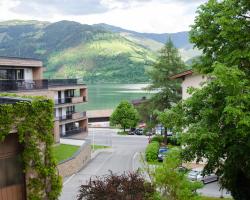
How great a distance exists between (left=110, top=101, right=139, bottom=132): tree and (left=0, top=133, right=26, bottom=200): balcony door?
60715 mm

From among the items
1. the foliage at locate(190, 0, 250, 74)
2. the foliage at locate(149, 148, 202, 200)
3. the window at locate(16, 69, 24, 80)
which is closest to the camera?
the foliage at locate(149, 148, 202, 200)

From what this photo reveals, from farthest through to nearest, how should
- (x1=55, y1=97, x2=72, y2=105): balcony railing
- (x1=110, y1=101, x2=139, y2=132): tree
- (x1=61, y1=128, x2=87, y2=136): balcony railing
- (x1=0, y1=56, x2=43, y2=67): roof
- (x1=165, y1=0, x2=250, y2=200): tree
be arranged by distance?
(x1=110, y1=101, x2=139, y2=132): tree
(x1=61, y1=128, x2=87, y2=136): balcony railing
(x1=55, y1=97, x2=72, y2=105): balcony railing
(x1=0, y1=56, x2=43, y2=67): roof
(x1=165, y1=0, x2=250, y2=200): tree

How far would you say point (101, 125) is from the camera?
88938 millimetres

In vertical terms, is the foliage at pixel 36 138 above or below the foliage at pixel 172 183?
above

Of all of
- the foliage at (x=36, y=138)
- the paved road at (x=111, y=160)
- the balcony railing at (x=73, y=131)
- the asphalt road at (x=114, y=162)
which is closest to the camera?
the foliage at (x=36, y=138)

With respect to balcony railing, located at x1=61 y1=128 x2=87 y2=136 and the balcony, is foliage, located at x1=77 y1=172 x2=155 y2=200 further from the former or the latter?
the balcony

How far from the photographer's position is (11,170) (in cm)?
1248

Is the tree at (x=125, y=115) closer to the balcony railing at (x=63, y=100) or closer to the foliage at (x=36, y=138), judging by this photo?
the balcony railing at (x=63, y=100)

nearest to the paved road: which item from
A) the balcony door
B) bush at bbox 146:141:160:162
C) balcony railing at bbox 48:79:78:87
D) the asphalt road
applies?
the asphalt road

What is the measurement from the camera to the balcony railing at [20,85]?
36.6m

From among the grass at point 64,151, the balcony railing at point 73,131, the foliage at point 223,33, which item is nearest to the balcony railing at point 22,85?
the grass at point 64,151

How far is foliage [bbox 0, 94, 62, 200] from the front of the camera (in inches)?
487

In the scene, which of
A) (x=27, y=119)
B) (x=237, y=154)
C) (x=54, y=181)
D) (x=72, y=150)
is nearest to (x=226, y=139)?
(x=237, y=154)

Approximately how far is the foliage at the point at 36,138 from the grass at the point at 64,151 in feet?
78.2
